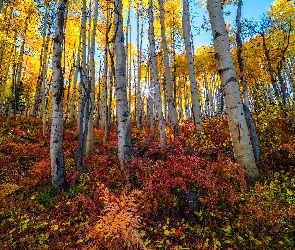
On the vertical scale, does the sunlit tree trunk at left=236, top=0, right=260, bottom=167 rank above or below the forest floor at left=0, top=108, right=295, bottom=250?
above

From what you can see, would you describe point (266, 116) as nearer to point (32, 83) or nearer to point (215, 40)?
point (215, 40)

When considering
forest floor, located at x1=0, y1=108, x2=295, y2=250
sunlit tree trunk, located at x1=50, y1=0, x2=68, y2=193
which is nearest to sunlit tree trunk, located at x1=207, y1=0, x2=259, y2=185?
forest floor, located at x1=0, y1=108, x2=295, y2=250

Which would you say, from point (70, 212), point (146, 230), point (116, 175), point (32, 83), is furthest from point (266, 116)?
point (32, 83)

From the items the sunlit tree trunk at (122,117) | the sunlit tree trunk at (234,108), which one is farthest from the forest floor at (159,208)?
the sunlit tree trunk at (122,117)

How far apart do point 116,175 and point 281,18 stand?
1861cm

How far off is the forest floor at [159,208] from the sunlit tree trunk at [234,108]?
0.30 m

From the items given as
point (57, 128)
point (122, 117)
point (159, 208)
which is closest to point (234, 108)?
point (159, 208)

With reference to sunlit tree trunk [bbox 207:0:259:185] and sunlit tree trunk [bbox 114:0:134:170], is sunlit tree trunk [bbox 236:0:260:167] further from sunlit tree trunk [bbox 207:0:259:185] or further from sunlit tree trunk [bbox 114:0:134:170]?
sunlit tree trunk [bbox 114:0:134:170]

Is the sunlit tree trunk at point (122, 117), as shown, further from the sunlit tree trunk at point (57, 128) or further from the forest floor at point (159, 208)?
the sunlit tree trunk at point (57, 128)

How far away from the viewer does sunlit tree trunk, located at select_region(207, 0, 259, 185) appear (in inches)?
198

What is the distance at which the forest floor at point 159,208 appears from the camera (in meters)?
3.77

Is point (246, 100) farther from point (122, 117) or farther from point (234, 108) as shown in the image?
point (122, 117)

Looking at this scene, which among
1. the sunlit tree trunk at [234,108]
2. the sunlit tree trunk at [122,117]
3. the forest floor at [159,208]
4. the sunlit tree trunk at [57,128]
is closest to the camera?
the forest floor at [159,208]

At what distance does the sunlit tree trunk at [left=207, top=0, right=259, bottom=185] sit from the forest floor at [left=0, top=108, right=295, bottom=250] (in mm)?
295
